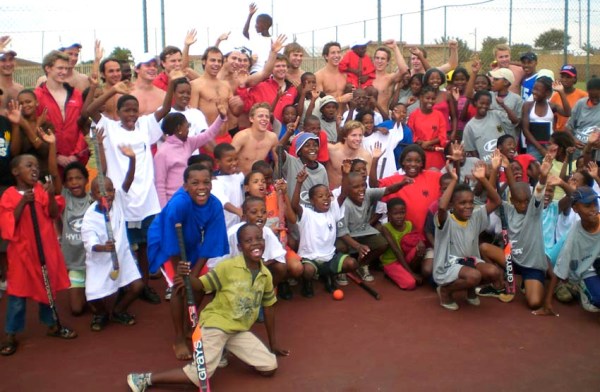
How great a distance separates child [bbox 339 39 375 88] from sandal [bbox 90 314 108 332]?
5.40 metres

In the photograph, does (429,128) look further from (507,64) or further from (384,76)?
(507,64)

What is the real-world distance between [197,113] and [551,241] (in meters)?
4.14

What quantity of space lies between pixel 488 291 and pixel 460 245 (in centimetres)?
58

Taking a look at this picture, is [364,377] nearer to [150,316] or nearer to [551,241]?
[150,316]

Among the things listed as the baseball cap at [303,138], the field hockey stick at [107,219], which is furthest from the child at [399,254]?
A: the field hockey stick at [107,219]

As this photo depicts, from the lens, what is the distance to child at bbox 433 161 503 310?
6.14 m

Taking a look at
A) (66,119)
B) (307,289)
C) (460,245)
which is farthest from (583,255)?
(66,119)

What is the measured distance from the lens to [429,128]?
8414 mm

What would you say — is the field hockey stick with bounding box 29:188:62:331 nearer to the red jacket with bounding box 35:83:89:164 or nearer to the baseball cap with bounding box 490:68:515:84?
the red jacket with bounding box 35:83:89:164

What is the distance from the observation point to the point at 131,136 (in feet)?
21.3

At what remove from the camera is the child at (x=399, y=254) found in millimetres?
6835

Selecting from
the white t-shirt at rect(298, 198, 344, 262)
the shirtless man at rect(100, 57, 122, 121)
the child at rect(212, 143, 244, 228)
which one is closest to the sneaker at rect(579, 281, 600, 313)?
the white t-shirt at rect(298, 198, 344, 262)

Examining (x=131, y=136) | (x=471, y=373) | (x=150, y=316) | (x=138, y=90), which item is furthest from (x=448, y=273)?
(x=138, y=90)

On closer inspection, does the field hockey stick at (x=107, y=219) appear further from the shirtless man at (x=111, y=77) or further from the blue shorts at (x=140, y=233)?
the shirtless man at (x=111, y=77)
